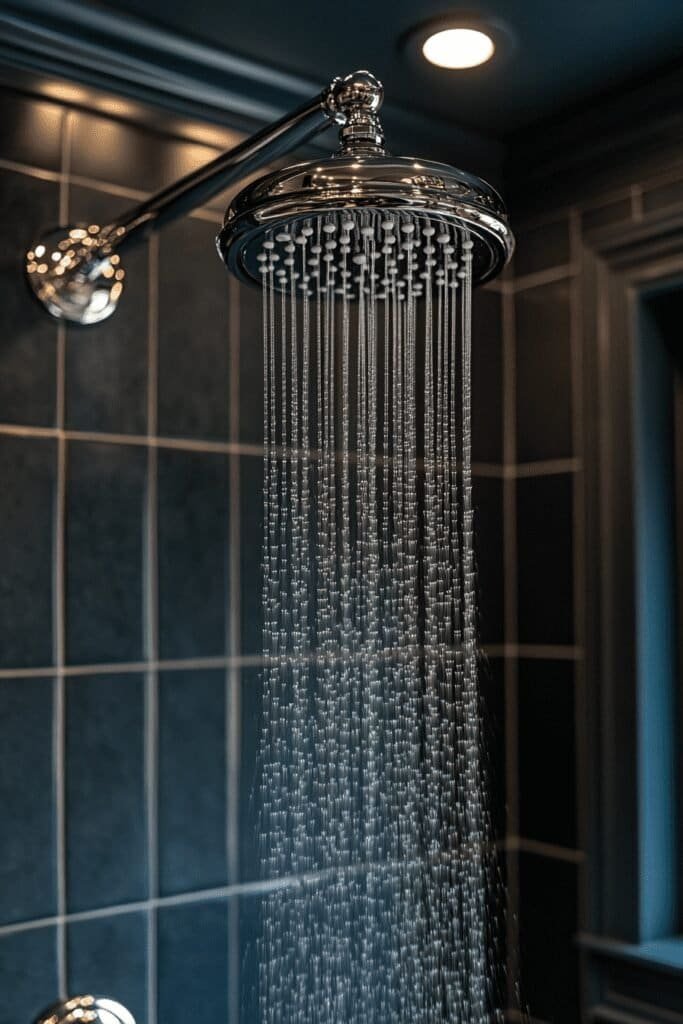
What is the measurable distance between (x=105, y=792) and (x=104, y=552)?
0.33 meters

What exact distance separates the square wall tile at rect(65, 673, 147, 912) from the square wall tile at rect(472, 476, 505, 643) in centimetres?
65

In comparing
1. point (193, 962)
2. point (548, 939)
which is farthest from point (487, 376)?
point (193, 962)

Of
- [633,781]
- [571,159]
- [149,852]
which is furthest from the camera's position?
[571,159]

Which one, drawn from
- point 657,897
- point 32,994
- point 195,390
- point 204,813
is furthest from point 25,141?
point 657,897

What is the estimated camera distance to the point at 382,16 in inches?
62.1

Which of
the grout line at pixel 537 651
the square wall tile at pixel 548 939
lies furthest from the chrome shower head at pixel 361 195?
the square wall tile at pixel 548 939

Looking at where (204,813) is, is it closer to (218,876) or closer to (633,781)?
(218,876)

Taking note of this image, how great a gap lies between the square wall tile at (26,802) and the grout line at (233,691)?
273 mm

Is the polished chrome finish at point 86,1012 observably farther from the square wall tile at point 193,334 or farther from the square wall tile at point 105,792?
the square wall tile at point 193,334

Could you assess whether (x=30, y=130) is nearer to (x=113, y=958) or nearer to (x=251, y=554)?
(x=251, y=554)

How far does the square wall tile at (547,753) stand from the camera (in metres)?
1.91

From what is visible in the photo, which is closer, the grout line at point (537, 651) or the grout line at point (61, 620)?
the grout line at point (61, 620)

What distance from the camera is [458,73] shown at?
5.72ft

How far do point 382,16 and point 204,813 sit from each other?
3.74 feet
